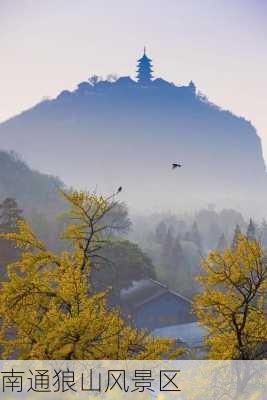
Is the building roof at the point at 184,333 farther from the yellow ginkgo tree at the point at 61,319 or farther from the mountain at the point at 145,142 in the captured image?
the mountain at the point at 145,142

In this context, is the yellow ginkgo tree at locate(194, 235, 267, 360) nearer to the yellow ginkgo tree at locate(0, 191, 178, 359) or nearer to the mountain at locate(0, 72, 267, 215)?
the yellow ginkgo tree at locate(0, 191, 178, 359)

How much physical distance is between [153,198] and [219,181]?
107 ft

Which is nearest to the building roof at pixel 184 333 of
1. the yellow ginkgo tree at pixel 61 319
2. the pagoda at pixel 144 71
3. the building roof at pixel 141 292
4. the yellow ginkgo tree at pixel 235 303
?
the building roof at pixel 141 292

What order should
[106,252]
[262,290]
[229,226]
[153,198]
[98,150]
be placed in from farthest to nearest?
[98,150], [153,198], [229,226], [106,252], [262,290]

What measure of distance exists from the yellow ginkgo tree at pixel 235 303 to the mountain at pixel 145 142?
135 meters

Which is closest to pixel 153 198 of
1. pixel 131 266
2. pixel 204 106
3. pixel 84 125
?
pixel 84 125

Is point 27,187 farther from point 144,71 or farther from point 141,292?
point 144,71

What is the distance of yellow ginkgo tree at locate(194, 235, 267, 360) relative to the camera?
31.0ft

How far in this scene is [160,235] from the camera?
2285 inches

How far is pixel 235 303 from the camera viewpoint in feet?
32.4

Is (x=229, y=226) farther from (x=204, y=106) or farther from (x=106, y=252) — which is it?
(x=204, y=106)

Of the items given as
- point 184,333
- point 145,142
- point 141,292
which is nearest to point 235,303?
point 141,292

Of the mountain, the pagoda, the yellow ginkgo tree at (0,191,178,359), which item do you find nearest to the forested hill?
the yellow ginkgo tree at (0,191,178,359)

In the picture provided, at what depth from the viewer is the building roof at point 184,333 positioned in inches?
1154
